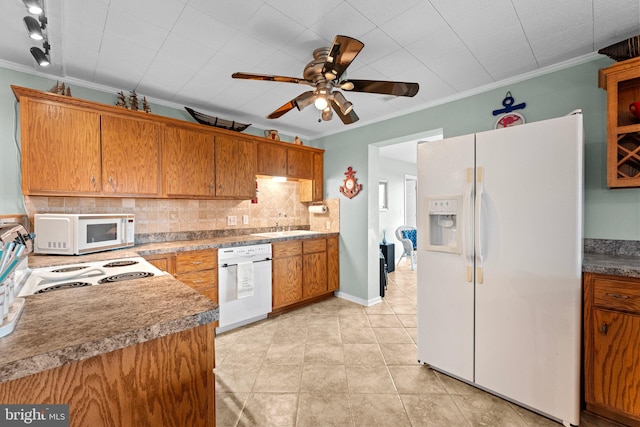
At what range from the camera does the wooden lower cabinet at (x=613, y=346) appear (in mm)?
1500

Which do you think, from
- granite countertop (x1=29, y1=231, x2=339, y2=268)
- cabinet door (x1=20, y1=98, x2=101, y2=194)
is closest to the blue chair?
granite countertop (x1=29, y1=231, x2=339, y2=268)

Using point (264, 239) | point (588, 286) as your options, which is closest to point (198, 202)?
point (264, 239)

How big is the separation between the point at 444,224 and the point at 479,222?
26 cm

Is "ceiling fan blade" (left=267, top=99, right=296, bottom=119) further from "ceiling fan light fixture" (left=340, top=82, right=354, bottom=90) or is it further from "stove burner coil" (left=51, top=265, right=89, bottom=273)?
"stove burner coil" (left=51, top=265, right=89, bottom=273)

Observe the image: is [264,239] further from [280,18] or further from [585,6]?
[585,6]

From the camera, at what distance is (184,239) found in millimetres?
3070

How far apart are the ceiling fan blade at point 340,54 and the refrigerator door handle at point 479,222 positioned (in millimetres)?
1137

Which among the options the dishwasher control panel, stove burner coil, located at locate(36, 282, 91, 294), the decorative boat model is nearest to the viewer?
stove burner coil, located at locate(36, 282, 91, 294)

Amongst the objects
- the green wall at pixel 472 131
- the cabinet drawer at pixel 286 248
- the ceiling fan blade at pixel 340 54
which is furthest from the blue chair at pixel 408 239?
the ceiling fan blade at pixel 340 54

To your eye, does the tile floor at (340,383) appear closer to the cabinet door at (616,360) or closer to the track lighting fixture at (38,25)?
the cabinet door at (616,360)

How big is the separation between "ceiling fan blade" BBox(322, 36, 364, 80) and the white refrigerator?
930 millimetres

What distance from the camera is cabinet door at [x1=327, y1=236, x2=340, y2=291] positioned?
12.5ft

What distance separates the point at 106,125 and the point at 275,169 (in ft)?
5.77

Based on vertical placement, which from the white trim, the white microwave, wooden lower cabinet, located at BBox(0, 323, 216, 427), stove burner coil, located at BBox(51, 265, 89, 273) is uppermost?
the white microwave
